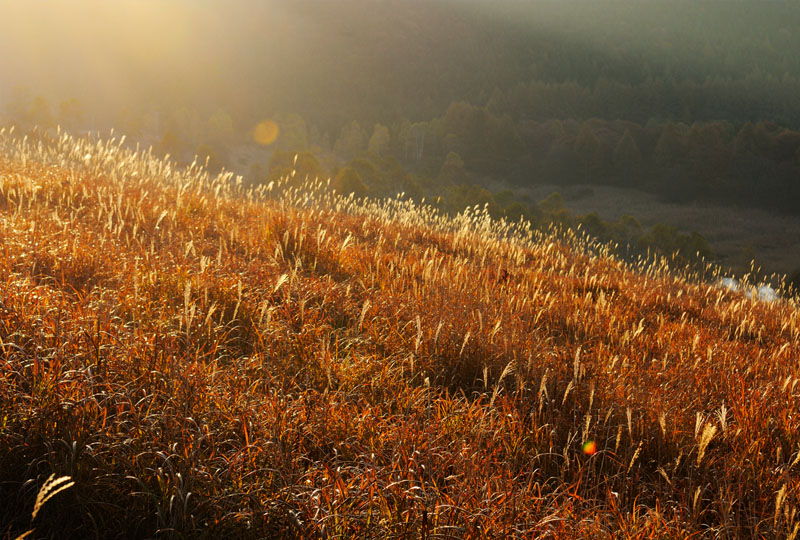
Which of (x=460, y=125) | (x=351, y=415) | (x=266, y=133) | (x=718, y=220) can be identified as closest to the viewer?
(x=351, y=415)

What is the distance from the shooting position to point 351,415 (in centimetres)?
211

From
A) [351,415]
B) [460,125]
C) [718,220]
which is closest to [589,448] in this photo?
[351,415]

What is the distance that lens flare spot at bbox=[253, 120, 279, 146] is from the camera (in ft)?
308

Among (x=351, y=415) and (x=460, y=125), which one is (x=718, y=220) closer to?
(x=460, y=125)

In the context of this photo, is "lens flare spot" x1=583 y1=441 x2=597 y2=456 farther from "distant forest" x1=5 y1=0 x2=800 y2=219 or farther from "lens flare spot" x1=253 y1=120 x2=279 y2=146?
"lens flare spot" x1=253 y1=120 x2=279 y2=146

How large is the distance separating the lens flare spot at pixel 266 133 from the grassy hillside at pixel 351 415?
9602cm

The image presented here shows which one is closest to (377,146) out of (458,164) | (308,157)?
(458,164)

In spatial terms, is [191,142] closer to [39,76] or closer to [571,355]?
[39,76]

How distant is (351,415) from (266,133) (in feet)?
335

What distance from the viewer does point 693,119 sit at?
14025 centimetres

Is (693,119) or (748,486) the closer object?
(748,486)

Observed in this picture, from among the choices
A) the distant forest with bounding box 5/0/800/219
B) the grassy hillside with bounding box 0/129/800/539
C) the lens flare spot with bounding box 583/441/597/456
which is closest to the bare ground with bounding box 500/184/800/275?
the distant forest with bounding box 5/0/800/219

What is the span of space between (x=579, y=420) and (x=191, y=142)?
81236 mm

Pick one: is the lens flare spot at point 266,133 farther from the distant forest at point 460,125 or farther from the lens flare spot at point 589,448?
the lens flare spot at point 589,448
